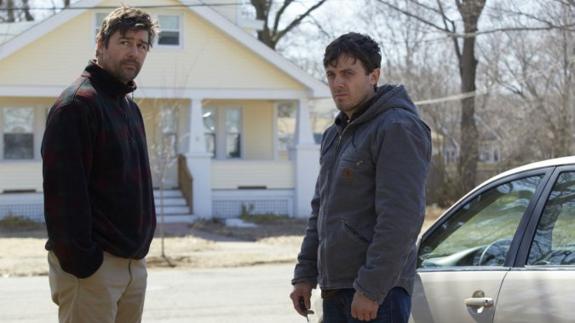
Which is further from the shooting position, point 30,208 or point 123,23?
point 30,208

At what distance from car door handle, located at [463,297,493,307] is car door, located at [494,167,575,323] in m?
0.06

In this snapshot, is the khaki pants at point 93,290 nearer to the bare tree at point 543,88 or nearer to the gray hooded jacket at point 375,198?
the gray hooded jacket at point 375,198

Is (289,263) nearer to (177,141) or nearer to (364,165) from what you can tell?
(177,141)

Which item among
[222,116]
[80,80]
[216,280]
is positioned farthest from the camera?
[222,116]

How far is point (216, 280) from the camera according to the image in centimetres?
1465

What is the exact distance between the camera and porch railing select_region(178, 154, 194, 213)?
2503 cm

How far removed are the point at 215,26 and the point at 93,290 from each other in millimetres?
21665

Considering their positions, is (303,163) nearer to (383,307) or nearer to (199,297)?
(199,297)

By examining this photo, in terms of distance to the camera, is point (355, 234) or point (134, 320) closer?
point (355, 234)

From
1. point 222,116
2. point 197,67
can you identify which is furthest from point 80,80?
point 222,116

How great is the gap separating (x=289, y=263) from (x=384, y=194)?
13.6 m

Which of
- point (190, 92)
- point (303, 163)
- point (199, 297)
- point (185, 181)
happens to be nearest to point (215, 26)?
point (190, 92)

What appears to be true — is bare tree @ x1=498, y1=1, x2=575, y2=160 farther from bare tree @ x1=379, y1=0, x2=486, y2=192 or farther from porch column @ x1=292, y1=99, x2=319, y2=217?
porch column @ x1=292, y1=99, x2=319, y2=217

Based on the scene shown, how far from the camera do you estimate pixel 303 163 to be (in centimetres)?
2633
